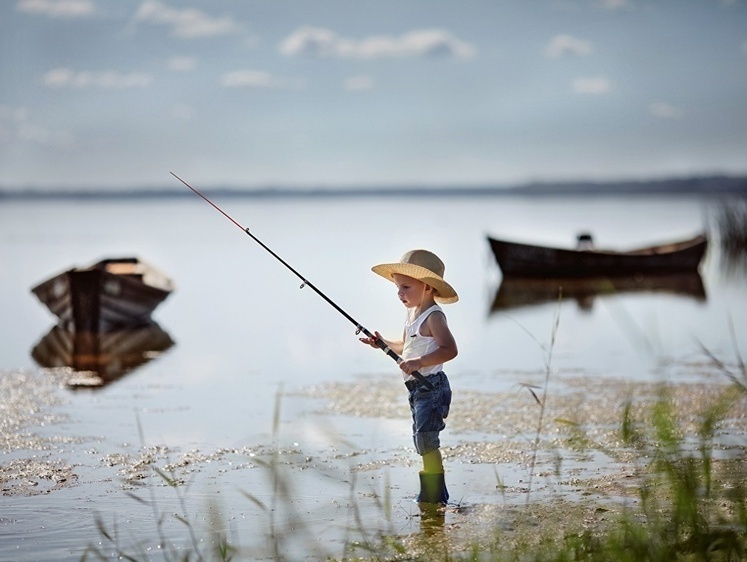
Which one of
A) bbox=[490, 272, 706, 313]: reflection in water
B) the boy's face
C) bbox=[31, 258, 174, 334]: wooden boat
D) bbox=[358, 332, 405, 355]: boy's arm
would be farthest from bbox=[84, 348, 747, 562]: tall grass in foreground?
bbox=[490, 272, 706, 313]: reflection in water

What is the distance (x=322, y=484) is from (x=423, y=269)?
5.02 ft

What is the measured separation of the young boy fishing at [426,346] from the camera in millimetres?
6145

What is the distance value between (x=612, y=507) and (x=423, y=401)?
1112mm

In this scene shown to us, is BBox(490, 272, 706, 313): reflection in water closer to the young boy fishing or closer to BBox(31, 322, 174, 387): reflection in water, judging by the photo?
BBox(31, 322, 174, 387): reflection in water

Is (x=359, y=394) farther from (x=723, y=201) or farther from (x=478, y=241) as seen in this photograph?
(x=478, y=241)

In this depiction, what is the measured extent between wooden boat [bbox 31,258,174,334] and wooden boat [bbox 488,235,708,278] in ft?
32.8

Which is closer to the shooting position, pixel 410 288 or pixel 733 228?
pixel 410 288

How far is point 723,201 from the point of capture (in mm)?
29312

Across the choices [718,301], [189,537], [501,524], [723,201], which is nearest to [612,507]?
[501,524]

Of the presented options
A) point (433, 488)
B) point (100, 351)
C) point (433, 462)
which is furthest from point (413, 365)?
point (100, 351)

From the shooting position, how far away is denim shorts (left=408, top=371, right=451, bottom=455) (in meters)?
6.25

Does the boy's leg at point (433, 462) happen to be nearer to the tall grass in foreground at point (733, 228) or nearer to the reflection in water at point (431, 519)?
the reflection in water at point (431, 519)

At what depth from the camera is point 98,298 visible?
16156mm

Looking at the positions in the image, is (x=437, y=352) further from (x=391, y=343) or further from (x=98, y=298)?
(x=98, y=298)
